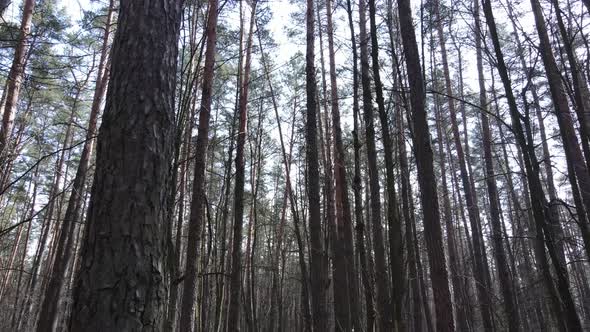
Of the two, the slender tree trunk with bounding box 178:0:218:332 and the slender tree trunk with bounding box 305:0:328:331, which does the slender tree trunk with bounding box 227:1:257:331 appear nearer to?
the slender tree trunk with bounding box 178:0:218:332

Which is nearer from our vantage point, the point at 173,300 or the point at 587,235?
the point at 587,235

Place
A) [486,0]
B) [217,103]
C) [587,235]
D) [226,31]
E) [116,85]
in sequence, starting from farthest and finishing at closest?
[217,103]
[226,31]
[486,0]
[587,235]
[116,85]

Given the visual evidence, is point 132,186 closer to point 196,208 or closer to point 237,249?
point 196,208

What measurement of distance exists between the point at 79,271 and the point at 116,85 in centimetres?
85

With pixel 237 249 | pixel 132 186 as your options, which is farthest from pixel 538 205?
pixel 237 249

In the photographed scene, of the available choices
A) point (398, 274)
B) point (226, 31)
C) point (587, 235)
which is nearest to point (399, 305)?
point (398, 274)

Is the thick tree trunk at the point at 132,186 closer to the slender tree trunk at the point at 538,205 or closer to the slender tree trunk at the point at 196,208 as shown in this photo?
the slender tree trunk at the point at 196,208

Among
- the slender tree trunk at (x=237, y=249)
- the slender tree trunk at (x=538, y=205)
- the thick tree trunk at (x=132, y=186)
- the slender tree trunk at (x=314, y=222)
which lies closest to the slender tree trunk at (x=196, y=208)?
the slender tree trunk at (x=237, y=249)

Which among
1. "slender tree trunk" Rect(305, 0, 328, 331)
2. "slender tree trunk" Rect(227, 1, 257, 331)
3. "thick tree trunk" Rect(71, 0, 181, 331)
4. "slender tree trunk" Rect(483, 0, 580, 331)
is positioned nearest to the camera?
"thick tree trunk" Rect(71, 0, 181, 331)

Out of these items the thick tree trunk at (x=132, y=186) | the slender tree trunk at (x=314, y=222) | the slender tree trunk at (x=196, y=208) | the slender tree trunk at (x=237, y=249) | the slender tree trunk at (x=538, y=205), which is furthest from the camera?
the slender tree trunk at (x=237, y=249)

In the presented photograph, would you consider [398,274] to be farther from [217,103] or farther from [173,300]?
[217,103]

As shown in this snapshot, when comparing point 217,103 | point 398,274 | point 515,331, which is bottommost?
point 515,331

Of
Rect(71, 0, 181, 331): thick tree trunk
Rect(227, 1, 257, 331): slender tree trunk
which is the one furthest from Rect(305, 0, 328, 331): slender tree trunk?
Rect(71, 0, 181, 331): thick tree trunk

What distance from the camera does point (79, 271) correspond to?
4.87 ft
